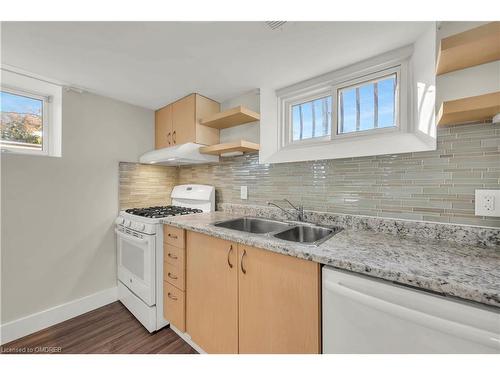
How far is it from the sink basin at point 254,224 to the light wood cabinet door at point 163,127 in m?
1.24

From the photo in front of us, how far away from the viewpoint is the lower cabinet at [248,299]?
948 mm

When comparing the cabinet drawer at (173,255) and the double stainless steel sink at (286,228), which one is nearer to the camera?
the double stainless steel sink at (286,228)

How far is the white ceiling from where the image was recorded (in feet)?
3.80

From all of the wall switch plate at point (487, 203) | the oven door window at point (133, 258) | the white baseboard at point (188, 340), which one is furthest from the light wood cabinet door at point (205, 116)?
the wall switch plate at point (487, 203)

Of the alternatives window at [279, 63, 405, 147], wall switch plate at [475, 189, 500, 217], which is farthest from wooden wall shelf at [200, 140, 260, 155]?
wall switch plate at [475, 189, 500, 217]

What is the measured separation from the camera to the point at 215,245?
4.35 feet

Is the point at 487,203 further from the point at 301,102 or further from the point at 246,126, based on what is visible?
the point at 246,126

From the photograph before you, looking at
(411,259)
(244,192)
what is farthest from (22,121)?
(411,259)

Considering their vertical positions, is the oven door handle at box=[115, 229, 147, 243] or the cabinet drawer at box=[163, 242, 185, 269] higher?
the oven door handle at box=[115, 229, 147, 243]

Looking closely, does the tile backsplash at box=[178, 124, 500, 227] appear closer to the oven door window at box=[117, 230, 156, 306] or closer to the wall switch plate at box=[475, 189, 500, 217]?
the wall switch plate at box=[475, 189, 500, 217]

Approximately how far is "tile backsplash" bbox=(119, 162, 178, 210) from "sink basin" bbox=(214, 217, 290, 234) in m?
1.34

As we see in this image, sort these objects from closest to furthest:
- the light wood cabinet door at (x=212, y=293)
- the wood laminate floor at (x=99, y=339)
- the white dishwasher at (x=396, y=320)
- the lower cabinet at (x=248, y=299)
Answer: the white dishwasher at (x=396, y=320) → the lower cabinet at (x=248, y=299) → the light wood cabinet door at (x=212, y=293) → the wood laminate floor at (x=99, y=339)

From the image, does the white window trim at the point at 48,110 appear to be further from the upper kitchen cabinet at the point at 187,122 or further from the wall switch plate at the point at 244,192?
the wall switch plate at the point at 244,192
